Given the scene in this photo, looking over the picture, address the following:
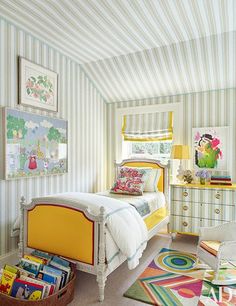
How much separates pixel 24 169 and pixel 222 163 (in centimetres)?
296

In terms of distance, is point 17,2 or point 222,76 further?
point 222,76

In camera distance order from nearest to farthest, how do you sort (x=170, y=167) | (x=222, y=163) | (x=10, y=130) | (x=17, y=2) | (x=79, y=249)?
(x=79, y=249) < (x=17, y=2) < (x=10, y=130) < (x=222, y=163) < (x=170, y=167)

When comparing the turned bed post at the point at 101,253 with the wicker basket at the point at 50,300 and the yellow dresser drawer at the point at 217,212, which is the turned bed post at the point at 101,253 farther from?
the yellow dresser drawer at the point at 217,212

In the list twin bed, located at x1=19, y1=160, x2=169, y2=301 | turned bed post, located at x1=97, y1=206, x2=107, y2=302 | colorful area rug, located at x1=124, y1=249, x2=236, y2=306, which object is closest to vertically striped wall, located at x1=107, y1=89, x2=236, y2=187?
colorful area rug, located at x1=124, y1=249, x2=236, y2=306

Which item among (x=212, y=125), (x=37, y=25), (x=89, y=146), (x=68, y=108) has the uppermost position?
(x=37, y=25)

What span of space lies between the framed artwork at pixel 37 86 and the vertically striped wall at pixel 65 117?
0.28ft

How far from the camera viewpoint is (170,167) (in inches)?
166

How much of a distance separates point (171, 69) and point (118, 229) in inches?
108

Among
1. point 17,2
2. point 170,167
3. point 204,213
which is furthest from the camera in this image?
point 170,167

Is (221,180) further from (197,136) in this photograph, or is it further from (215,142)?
(197,136)

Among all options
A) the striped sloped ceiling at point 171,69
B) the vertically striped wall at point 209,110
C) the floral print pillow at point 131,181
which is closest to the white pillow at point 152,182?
the floral print pillow at point 131,181

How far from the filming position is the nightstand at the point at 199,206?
11.2 feet

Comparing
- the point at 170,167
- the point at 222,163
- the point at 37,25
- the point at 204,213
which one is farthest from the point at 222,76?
the point at 37,25

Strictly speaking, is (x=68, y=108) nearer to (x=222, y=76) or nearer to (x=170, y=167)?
(x=170, y=167)
